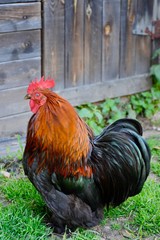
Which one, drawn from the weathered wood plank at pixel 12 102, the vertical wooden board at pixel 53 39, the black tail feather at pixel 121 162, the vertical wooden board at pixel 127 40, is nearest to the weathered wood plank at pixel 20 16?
the vertical wooden board at pixel 53 39

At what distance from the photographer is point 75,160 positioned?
4117mm


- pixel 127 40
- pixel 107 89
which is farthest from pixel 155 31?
pixel 107 89

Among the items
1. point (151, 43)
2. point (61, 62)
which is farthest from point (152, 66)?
point (61, 62)

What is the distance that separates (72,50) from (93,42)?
333 millimetres

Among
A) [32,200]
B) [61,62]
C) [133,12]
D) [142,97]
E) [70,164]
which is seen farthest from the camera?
[142,97]

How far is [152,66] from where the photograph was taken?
282 inches

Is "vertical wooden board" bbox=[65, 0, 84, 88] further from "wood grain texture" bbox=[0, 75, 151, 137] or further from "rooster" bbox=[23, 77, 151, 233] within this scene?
"rooster" bbox=[23, 77, 151, 233]

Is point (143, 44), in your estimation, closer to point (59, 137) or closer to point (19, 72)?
point (19, 72)

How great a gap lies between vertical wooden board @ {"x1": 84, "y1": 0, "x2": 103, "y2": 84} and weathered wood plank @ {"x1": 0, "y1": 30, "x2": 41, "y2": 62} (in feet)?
2.31

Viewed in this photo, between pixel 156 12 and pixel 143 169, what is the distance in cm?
332

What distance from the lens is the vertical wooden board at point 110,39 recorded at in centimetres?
652

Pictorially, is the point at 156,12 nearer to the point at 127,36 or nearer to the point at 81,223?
the point at 127,36

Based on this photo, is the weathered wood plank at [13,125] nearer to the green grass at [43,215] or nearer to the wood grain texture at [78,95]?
the wood grain texture at [78,95]

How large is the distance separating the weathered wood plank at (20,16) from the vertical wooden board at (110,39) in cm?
100
